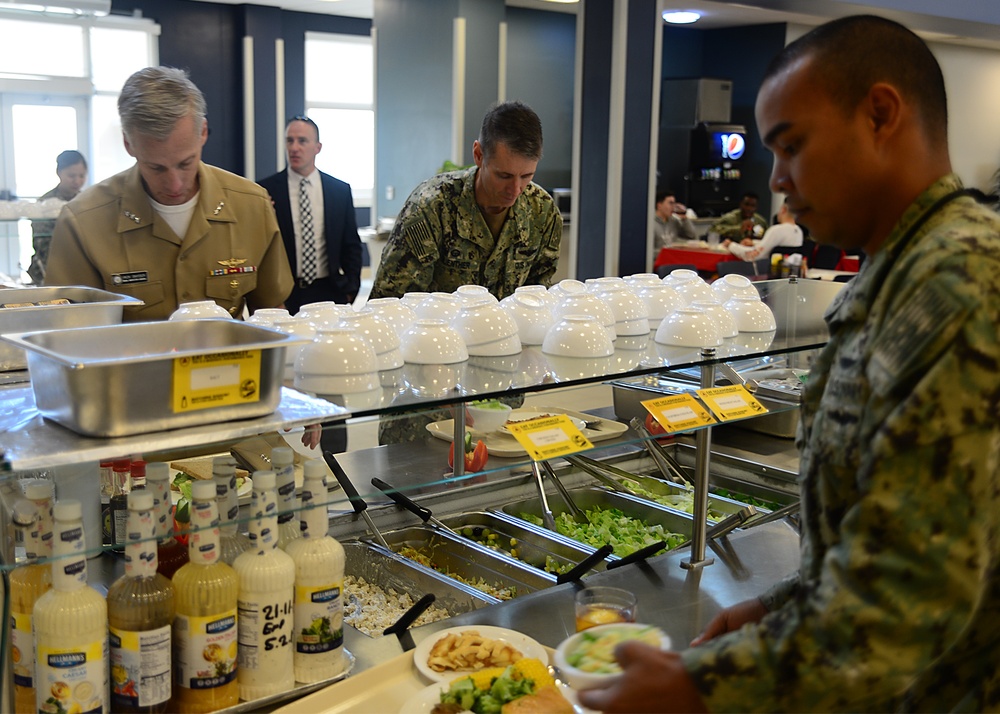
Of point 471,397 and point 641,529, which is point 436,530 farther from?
point 471,397

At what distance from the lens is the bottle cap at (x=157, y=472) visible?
1.40 m

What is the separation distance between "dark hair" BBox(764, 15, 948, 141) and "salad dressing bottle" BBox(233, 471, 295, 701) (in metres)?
0.90

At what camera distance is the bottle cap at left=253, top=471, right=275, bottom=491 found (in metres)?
1.35

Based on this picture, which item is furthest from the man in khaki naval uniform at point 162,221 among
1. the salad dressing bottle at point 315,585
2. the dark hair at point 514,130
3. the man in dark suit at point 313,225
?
the man in dark suit at point 313,225

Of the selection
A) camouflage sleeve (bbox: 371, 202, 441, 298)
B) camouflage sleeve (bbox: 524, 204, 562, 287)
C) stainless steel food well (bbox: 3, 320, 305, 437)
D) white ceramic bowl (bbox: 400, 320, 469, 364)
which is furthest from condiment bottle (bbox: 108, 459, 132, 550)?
camouflage sleeve (bbox: 524, 204, 562, 287)

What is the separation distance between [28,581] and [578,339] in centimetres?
103

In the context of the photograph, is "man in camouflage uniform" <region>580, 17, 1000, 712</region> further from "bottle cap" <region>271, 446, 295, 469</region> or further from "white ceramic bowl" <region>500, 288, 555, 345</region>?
"white ceramic bowl" <region>500, 288, 555, 345</region>

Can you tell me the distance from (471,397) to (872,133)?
2.48ft

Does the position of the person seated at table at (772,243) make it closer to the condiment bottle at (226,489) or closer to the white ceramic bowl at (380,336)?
the white ceramic bowl at (380,336)

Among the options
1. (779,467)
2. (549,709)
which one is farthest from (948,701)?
(779,467)

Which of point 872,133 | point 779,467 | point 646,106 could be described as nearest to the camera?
point 872,133

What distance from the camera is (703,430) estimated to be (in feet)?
6.78

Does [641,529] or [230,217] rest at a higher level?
[230,217]

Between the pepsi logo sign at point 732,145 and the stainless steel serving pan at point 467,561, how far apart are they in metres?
11.5
